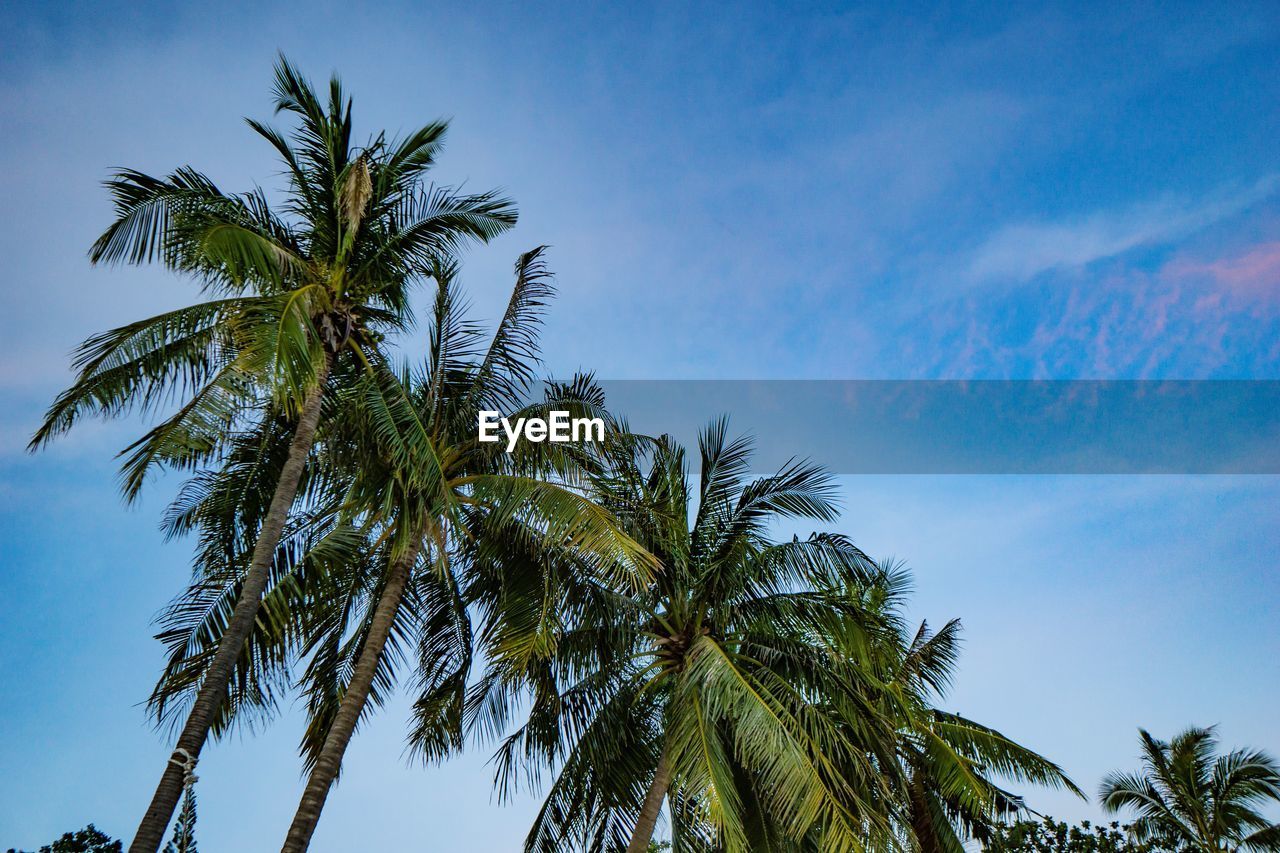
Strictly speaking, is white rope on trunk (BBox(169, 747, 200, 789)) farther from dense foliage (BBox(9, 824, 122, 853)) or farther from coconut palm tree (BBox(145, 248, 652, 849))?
dense foliage (BBox(9, 824, 122, 853))

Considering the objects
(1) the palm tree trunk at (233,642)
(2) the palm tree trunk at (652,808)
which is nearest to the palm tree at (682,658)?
(2) the palm tree trunk at (652,808)

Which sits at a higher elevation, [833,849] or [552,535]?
[552,535]

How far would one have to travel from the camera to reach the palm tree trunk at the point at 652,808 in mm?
13656

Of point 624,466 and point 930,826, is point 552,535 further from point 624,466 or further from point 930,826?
point 930,826

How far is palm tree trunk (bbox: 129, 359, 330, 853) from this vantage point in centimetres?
897

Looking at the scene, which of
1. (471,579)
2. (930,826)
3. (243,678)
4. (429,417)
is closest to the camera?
(243,678)

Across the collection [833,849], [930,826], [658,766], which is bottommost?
[833,849]

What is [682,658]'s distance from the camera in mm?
14797

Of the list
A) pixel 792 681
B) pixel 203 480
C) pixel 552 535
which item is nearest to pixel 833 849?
pixel 792 681

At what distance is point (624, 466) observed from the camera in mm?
15070

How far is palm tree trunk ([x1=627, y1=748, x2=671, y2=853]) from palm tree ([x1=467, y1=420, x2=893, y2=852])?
22 millimetres

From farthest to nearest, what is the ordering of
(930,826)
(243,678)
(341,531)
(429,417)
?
1. (930,826)
2. (429,417)
3. (341,531)
4. (243,678)

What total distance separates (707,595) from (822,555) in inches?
68.6

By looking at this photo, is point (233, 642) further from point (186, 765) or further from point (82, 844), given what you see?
point (82, 844)
